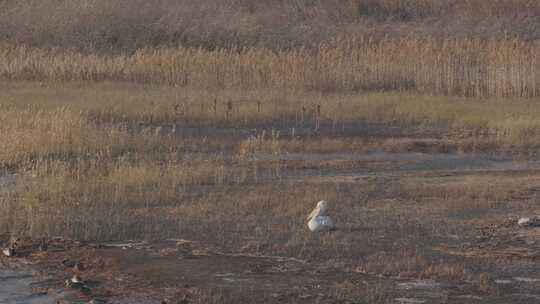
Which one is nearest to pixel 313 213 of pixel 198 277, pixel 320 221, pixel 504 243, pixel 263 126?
pixel 320 221

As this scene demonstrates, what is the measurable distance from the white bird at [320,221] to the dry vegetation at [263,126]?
5.1 inches

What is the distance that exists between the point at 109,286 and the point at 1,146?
7.10 meters

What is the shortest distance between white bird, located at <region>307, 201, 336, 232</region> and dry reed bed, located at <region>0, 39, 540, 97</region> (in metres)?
13.3

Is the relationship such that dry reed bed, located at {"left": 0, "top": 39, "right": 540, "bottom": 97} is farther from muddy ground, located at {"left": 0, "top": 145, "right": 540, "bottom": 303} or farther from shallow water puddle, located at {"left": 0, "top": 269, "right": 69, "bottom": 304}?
shallow water puddle, located at {"left": 0, "top": 269, "right": 69, "bottom": 304}

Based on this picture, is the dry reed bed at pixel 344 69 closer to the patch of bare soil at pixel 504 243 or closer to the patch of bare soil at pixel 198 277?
the patch of bare soil at pixel 504 243

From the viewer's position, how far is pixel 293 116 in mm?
22656

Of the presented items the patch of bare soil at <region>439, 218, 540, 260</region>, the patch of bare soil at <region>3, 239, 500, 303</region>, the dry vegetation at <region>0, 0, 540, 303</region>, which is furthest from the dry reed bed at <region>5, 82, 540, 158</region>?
the patch of bare soil at <region>439, 218, 540, 260</region>

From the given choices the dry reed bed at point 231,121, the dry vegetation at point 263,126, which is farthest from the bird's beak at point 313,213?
the dry reed bed at point 231,121

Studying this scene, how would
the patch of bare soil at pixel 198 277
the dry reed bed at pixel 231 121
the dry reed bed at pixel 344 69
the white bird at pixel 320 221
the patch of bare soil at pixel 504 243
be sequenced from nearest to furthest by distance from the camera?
the patch of bare soil at pixel 198 277 → the patch of bare soil at pixel 504 243 → the white bird at pixel 320 221 → the dry reed bed at pixel 231 121 → the dry reed bed at pixel 344 69

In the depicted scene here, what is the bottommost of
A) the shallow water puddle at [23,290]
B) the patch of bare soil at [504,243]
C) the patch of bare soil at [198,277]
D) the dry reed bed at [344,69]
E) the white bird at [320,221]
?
the shallow water puddle at [23,290]

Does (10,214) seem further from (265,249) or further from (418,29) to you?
(418,29)

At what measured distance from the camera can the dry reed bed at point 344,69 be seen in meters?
25.5

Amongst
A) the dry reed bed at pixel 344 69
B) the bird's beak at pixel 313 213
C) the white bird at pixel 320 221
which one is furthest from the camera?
the dry reed bed at pixel 344 69

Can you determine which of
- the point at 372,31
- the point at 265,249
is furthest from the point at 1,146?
the point at 372,31
